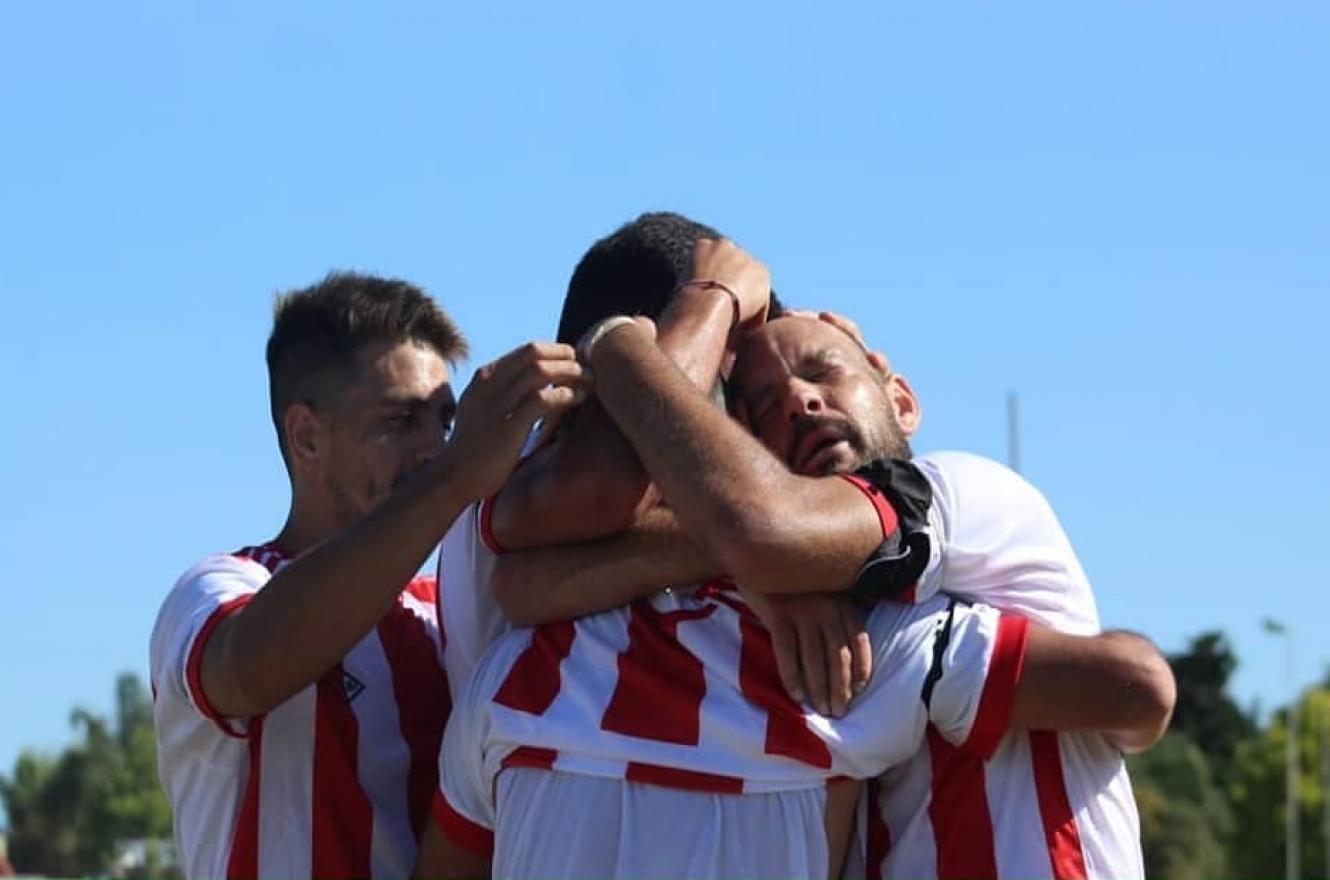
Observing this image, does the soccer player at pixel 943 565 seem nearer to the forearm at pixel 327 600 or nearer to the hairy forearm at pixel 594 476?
the hairy forearm at pixel 594 476

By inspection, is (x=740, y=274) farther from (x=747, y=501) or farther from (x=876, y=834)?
(x=876, y=834)

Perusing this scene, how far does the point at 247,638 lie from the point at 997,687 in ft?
5.07

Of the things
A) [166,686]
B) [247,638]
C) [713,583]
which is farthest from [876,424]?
[166,686]

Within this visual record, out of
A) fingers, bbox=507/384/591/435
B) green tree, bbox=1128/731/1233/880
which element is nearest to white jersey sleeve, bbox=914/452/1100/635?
fingers, bbox=507/384/591/435

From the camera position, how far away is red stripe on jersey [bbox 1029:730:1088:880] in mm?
4145

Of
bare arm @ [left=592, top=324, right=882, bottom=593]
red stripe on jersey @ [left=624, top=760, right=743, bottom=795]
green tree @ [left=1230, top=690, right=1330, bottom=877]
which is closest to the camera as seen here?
bare arm @ [left=592, top=324, right=882, bottom=593]

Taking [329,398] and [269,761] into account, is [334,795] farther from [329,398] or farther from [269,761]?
[329,398]

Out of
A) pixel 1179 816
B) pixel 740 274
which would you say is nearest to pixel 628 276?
pixel 740 274

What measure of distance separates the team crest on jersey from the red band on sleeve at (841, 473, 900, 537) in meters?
1.46

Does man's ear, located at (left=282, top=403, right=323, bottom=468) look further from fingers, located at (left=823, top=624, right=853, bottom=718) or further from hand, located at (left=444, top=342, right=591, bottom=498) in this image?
fingers, located at (left=823, top=624, right=853, bottom=718)

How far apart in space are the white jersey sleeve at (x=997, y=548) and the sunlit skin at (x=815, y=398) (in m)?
0.16

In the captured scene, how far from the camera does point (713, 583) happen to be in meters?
4.35

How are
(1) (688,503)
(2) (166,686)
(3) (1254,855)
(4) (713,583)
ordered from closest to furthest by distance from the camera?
(1) (688,503), (4) (713,583), (2) (166,686), (3) (1254,855)

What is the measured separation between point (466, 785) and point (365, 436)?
1.14 meters
